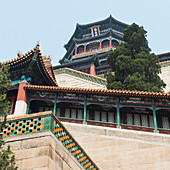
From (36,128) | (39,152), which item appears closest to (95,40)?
(36,128)

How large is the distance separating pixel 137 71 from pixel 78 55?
77.9ft

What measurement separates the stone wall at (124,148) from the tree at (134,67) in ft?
16.3

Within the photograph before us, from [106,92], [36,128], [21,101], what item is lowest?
[36,128]

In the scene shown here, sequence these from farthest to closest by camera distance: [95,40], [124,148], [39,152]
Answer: [95,40], [124,148], [39,152]

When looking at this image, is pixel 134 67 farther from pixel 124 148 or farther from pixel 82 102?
pixel 124 148

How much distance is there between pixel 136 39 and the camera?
20594mm

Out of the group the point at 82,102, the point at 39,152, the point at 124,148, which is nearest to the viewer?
the point at 39,152

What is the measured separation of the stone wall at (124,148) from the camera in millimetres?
11570

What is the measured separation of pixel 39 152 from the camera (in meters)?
6.39

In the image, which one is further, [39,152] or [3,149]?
[39,152]

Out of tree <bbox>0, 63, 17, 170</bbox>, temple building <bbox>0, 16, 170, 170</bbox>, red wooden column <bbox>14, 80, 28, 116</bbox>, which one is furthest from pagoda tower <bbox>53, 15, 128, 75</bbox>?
tree <bbox>0, 63, 17, 170</bbox>

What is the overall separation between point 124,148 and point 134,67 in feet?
25.8

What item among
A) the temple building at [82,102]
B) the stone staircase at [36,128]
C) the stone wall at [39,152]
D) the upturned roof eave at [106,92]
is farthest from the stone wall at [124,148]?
the stone wall at [39,152]

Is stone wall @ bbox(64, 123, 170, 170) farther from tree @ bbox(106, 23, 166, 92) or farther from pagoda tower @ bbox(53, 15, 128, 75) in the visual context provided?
pagoda tower @ bbox(53, 15, 128, 75)
